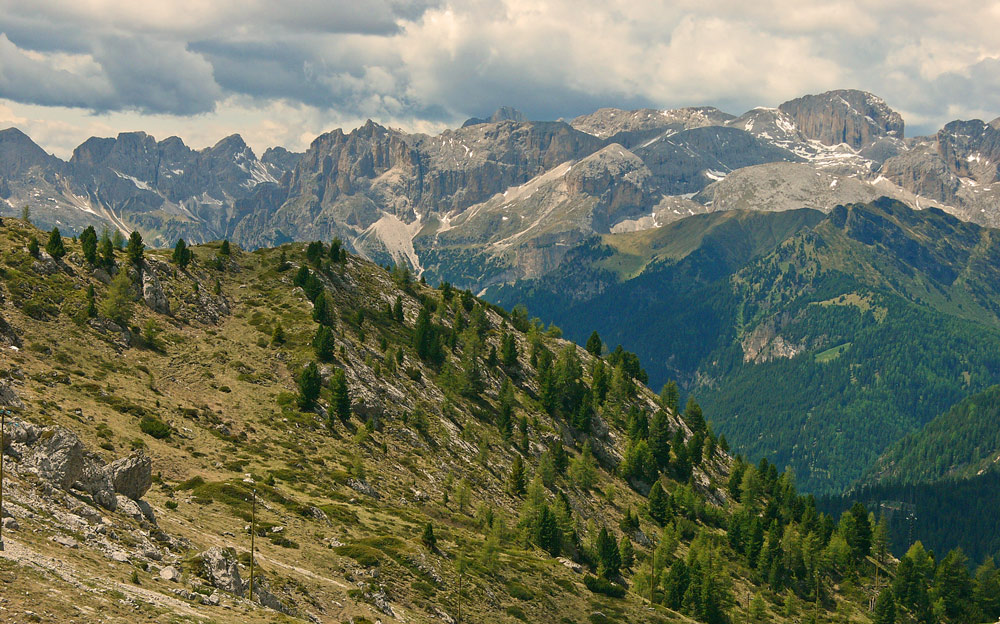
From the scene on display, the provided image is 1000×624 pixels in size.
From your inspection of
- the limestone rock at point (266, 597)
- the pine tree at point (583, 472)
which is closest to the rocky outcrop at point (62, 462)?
the limestone rock at point (266, 597)

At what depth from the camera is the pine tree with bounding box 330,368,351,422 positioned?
142 metres

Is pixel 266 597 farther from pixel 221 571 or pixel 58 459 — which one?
pixel 58 459

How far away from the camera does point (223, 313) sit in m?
165

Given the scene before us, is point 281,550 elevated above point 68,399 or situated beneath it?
situated beneath

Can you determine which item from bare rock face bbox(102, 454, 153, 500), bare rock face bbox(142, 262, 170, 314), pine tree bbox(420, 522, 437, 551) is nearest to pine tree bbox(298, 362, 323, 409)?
bare rock face bbox(142, 262, 170, 314)

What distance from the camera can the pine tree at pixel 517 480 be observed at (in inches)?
6142

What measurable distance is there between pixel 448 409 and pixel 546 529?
40.2 meters

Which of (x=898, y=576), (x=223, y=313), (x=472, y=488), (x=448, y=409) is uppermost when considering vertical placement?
(x=223, y=313)

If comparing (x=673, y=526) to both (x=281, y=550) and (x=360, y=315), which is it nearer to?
(x=360, y=315)

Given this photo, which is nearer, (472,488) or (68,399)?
(68,399)

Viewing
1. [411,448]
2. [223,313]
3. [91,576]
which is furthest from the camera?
[223,313]

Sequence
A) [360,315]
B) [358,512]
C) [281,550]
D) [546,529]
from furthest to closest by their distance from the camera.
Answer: [360,315] → [546,529] → [358,512] → [281,550]

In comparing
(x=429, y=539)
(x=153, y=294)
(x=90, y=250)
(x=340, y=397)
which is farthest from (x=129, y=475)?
(x=90, y=250)

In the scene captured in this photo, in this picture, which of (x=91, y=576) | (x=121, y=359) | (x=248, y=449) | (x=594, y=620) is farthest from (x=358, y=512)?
(x=91, y=576)
